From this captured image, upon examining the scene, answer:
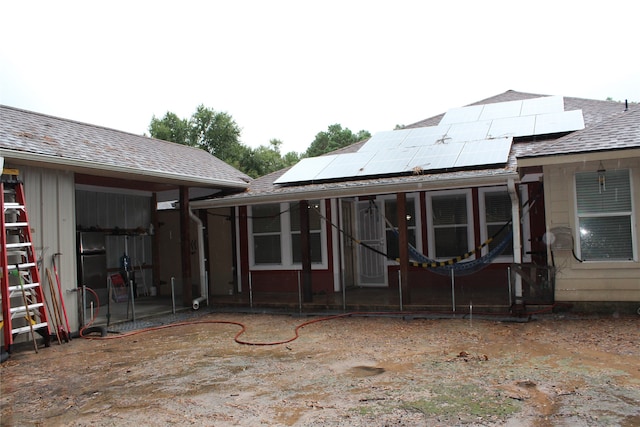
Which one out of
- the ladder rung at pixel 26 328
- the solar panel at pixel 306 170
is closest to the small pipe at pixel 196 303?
the solar panel at pixel 306 170

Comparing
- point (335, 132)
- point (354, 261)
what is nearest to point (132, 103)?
point (335, 132)

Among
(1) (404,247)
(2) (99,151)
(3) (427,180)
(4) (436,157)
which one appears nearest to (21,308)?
(2) (99,151)

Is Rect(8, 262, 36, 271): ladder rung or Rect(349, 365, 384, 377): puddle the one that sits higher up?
Rect(8, 262, 36, 271): ladder rung

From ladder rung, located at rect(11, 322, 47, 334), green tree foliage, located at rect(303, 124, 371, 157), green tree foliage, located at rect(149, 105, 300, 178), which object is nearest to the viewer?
ladder rung, located at rect(11, 322, 47, 334)

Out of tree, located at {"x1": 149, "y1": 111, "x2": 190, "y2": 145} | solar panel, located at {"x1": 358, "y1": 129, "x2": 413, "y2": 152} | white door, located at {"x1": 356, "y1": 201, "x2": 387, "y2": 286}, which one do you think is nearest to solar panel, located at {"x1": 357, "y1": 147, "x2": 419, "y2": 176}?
solar panel, located at {"x1": 358, "y1": 129, "x2": 413, "y2": 152}

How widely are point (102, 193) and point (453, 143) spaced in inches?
309

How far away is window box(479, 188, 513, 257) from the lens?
9812mm

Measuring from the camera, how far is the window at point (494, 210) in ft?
32.2

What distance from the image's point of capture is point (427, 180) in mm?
7574

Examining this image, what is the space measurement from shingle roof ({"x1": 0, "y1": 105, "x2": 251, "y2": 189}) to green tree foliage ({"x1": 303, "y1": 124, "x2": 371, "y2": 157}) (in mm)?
26077

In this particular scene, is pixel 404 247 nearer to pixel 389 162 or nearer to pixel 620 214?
pixel 389 162

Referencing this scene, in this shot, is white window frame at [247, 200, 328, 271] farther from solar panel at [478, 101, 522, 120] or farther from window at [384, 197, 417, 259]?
solar panel at [478, 101, 522, 120]

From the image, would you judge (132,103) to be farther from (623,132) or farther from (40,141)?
(623,132)

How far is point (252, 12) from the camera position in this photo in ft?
35.6
